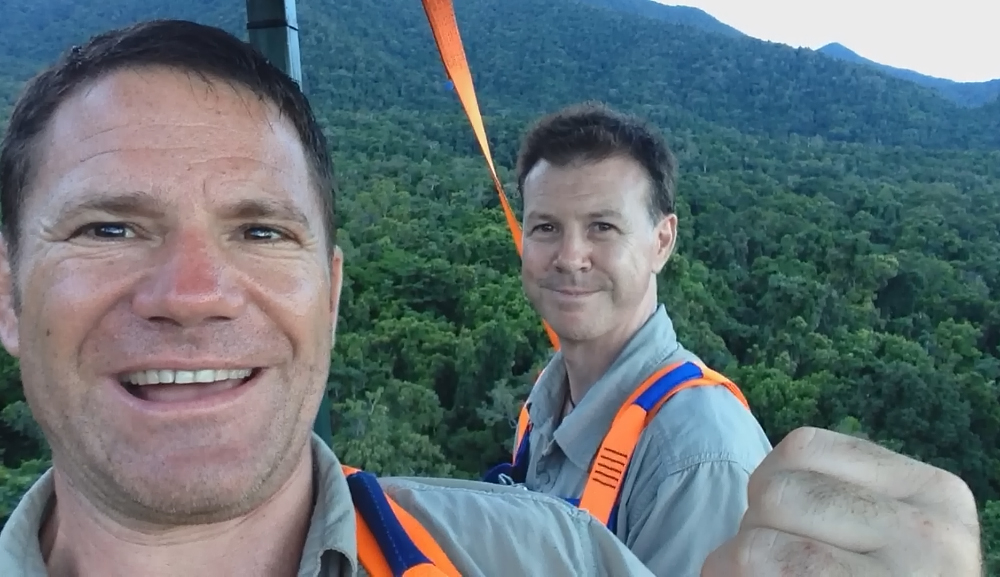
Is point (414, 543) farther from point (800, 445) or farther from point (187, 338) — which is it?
point (800, 445)

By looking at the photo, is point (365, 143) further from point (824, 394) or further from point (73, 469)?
point (73, 469)

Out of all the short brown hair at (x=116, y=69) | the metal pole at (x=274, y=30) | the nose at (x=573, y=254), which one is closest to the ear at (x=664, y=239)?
the nose at (x=573, y=254)

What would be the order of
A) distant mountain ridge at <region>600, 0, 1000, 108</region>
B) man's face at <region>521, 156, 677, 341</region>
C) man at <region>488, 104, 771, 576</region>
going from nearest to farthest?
man at <region>488, 104, 771, 576</region>, man's face at <region>521, 156, 677, 341</region>, distant mountain ridge at <region>600, 0, 1000, 108</region>

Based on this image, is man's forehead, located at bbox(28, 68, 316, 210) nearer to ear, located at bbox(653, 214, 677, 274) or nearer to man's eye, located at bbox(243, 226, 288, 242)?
man's eye, located at bbox(243, 226, 288, 242)

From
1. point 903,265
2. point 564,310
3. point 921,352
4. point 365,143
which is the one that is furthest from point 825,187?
point 564,310

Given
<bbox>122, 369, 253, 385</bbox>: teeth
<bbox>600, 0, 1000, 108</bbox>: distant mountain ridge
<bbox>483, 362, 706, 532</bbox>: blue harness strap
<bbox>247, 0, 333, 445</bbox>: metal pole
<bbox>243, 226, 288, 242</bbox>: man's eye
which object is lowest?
<bbox>483, 362, 706, 532</bbox>: blue harness strap

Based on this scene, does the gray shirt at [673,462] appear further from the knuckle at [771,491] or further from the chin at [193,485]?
the chin at [193,485]

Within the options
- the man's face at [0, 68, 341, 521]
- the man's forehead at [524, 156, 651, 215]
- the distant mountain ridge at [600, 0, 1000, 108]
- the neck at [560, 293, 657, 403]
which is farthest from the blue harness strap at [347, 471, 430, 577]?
the distant mountain ridge at [600, 0, 1000, 108]
